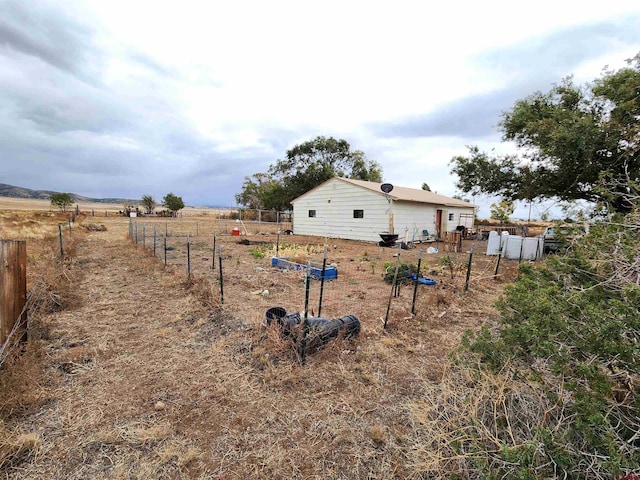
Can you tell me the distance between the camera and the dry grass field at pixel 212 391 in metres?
2.21

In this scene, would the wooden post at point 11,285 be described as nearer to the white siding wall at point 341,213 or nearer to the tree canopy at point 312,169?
the white siding wall at point 341,213

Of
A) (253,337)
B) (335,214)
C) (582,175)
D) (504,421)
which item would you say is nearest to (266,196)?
(335,214)

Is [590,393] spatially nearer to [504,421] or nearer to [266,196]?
[504,421]

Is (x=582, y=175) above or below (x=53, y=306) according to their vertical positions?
above

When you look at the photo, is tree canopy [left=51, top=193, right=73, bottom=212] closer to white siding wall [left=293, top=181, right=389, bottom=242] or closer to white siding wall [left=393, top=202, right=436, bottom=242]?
white siding wall [left=293, top=181, right=389, bottom=242]

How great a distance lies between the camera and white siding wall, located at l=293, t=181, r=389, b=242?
17.1 metres

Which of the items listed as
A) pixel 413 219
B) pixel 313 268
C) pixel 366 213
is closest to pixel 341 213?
pixel 366 213

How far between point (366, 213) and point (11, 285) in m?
15.8

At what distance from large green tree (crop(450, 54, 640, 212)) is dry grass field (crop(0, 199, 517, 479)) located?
8781 millimetres

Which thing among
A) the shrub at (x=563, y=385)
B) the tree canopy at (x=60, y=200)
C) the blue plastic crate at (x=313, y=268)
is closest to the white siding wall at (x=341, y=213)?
the blue plastic crate at (x=313, y=268)

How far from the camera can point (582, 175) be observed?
38.2ft

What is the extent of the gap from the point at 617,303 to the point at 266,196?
3750 cm

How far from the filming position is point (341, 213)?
1914 cm

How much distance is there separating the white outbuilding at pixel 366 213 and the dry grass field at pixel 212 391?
11.4 metres
